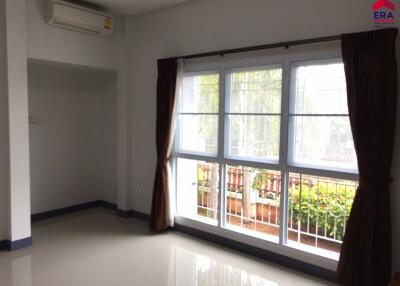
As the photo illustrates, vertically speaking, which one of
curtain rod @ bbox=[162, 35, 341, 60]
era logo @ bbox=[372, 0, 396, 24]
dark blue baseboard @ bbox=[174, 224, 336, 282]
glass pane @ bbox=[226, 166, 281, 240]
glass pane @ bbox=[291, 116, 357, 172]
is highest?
era logo @ bbox=[372, 0, 396, 24]

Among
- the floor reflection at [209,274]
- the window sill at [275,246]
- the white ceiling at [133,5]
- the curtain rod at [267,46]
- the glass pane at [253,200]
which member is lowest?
the floor reflection at [209,274]

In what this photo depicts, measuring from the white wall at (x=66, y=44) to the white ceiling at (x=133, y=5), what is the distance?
38 centimetres

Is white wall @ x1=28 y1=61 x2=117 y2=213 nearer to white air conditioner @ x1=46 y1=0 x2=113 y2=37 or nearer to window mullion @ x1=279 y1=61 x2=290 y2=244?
white air conditioner @ x1=46 y1=0 x2=113 y2=37

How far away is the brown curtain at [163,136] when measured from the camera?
13.6 feet

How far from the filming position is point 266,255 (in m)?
3.54

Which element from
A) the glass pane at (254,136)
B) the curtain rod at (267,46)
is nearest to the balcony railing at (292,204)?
the glass pane at (254,136)

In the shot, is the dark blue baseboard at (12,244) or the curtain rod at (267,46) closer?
the curtain rod at (267,46)

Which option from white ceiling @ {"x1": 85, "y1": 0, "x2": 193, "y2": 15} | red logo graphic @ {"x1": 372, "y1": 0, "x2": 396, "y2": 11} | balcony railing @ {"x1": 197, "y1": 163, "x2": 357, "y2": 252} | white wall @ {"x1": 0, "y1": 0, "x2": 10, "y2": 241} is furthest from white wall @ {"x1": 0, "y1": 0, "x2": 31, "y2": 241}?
red logo graphic @ {"x1": 372, "y1": 0, "x2": 396, "y2": 11}

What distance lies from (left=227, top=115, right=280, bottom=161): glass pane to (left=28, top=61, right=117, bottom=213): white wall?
7.63ft

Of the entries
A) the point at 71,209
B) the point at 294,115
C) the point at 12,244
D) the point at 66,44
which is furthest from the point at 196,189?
the point at 66,44

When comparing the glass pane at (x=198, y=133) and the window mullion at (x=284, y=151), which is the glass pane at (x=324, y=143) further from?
the glass pane at (x=198, y=133)

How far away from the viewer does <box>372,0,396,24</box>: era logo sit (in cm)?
271

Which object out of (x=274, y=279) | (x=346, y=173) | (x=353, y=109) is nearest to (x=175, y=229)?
(x=274, y=279)

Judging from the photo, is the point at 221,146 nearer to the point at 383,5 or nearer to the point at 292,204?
the point at 292,204
